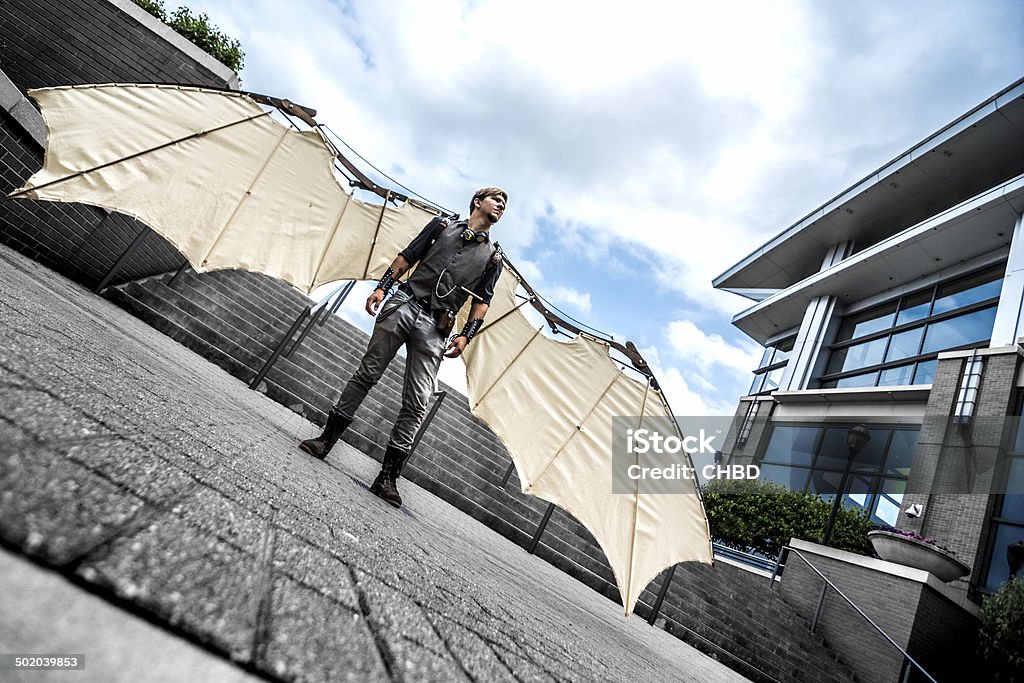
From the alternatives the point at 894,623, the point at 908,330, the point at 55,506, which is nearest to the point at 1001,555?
the point at 894,623

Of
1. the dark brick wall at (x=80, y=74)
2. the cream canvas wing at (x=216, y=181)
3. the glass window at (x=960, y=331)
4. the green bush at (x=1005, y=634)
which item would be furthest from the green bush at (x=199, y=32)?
the glass window at (x=960, y=331)

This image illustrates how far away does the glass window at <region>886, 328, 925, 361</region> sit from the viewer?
56.2 ft

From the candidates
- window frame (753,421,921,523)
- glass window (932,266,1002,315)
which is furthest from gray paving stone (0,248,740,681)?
glass window (932,266,1002,315)

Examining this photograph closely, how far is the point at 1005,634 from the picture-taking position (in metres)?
7.72

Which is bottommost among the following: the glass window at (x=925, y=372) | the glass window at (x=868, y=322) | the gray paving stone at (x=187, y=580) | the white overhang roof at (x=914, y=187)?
the gray paving stone at (x=187, y=580)

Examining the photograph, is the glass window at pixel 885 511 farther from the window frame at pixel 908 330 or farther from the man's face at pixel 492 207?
the man's face at pixel 492 207

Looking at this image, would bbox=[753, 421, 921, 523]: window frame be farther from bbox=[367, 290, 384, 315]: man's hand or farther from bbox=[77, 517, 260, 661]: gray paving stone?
bbox=[77, 517, 260, 661]: gray paving stone

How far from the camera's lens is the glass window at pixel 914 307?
696 inches

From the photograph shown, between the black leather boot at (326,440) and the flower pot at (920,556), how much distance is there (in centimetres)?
960

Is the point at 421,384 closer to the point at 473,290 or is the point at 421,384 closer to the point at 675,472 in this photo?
the point at 473,290

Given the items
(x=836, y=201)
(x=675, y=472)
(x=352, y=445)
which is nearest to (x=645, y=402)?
(x=675, y=472)

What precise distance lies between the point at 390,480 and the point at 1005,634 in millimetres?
9704

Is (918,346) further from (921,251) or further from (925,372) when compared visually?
(921,251)

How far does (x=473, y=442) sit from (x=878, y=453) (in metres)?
12.8
